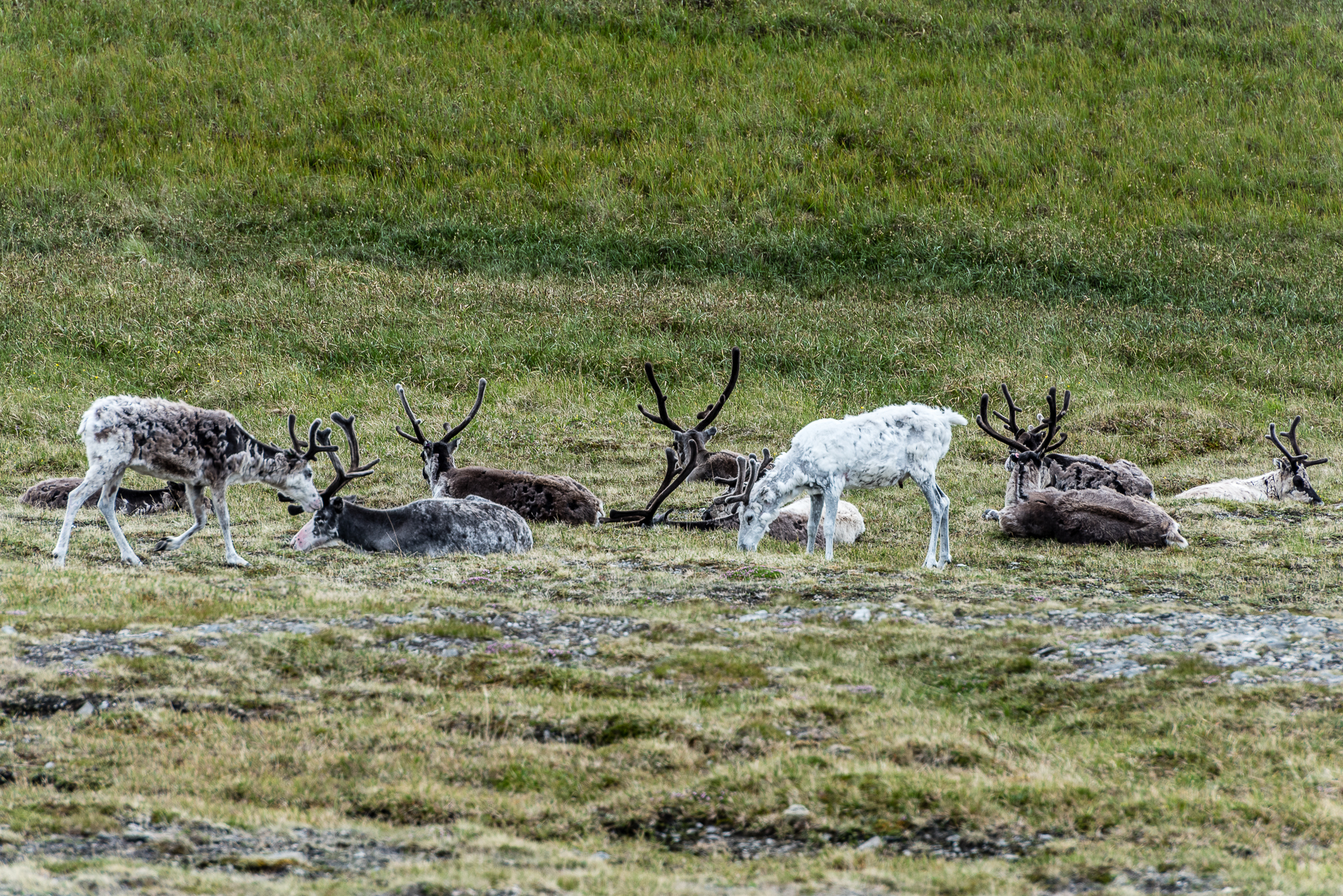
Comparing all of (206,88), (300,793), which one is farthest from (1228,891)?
(206,88)

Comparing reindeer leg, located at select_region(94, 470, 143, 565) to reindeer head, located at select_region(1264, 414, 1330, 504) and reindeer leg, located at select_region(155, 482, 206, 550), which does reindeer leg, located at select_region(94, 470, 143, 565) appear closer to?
reindeer leg, located at select_region(155, 482, 206, 550)

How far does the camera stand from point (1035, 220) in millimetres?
36906

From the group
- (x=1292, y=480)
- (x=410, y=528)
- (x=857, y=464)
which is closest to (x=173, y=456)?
(x=410, y=528)

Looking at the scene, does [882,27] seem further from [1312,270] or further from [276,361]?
[276,361]

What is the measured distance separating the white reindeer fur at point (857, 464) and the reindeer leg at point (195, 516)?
5.60m

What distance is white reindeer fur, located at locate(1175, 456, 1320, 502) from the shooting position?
771 inches

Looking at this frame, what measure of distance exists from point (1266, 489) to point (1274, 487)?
0.54ft

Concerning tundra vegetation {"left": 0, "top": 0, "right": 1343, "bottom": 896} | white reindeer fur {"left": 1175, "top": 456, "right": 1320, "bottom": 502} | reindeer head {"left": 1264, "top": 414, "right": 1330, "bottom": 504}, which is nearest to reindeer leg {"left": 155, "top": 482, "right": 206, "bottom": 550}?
tundra vegetation {"left": 0, "top": 0, "right": 1343, "bottom": 896}

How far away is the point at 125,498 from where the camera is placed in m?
17.0

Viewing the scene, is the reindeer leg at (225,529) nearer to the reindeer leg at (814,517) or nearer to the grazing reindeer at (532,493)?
the grazing reindeer at (532,493)

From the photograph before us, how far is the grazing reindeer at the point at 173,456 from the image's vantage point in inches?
508

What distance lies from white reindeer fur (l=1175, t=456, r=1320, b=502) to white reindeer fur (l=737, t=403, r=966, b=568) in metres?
6.45

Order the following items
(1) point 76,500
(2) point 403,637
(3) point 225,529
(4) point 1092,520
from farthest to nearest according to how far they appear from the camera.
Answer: (4) point 1092,520
(3) point 225,529
(1) point 76,500
(2) point 403,637

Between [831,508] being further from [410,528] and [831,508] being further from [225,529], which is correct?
[225,529]
